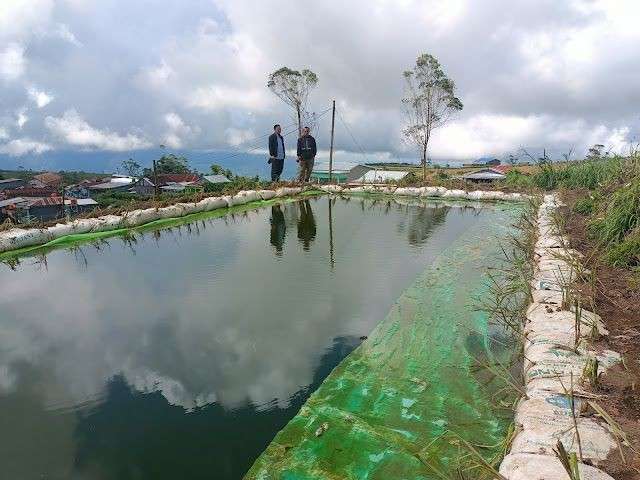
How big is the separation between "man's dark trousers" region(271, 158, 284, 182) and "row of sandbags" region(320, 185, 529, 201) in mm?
1208

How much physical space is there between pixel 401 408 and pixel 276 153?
815cm

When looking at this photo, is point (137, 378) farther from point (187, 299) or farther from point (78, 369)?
point (187, 299)

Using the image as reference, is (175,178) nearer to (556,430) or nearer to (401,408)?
(401,408)

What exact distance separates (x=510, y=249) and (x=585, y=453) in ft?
12.3

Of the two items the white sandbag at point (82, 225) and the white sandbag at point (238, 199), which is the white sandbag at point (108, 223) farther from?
the white sandbag at point (238, 199)

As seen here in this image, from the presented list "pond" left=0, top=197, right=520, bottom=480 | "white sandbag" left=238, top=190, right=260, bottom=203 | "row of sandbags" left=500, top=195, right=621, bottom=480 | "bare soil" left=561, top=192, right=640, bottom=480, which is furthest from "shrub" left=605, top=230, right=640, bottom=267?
"white sandbag" left=238, top=190, right=260, bottom=203

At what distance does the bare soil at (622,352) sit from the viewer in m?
1.38

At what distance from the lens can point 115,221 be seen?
20.1 ft

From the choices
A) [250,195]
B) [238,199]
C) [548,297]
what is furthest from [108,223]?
[548,297]

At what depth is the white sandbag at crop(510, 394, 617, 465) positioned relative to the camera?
1.44 m

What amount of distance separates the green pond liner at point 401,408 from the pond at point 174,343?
5.3 inches

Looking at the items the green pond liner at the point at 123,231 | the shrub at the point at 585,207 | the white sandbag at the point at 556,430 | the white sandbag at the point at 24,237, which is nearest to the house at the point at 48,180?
the green pond liner at the point at 123,231

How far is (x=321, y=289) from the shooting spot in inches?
143

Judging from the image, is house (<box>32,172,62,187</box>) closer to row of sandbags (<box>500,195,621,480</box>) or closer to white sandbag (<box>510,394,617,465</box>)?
row of sandbags (<box>500,195,621,480</box>)
